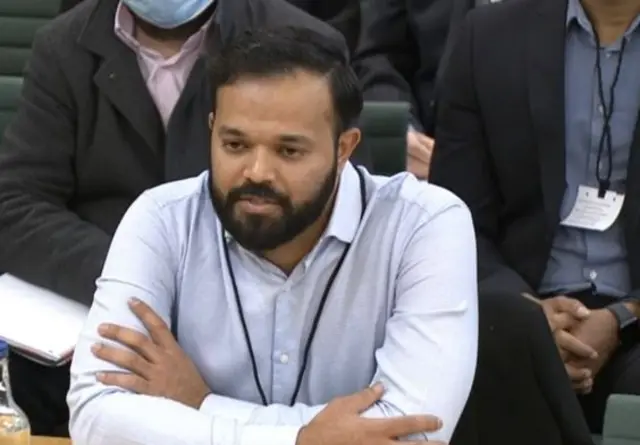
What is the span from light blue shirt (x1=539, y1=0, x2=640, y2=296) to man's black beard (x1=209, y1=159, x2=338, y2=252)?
856mm

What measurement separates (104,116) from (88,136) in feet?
0.17

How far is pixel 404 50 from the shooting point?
3.31 meters

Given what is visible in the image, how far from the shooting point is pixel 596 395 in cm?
240

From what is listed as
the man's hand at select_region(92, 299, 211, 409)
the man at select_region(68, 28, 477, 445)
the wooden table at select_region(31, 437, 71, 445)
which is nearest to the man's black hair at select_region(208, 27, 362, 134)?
the man at select_region(68, 28, 477, 445)

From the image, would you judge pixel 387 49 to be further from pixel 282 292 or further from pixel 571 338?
pixel 282 292

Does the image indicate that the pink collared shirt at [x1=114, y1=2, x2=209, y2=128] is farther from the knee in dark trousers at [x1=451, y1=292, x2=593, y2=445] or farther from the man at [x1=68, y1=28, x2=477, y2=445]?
the knee in dark trousers at [x1=451, y1=292, x2=593, y2=445]

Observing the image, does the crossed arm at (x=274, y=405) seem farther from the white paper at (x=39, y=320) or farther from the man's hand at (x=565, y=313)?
the man's hand at (x=565, y=313)

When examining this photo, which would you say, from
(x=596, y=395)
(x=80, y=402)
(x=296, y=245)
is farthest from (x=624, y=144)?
(x=80, y=402)

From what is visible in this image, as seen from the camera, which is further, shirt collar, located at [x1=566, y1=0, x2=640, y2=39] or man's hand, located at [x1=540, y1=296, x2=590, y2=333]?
shirt collar, located at [x1=566, y1=0, x2=640, y2=39]

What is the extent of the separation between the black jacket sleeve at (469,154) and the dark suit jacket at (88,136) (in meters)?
0.30

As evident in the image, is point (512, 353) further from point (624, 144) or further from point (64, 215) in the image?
point (64, 215)

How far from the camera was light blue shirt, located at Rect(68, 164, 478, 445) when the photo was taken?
1755 mm

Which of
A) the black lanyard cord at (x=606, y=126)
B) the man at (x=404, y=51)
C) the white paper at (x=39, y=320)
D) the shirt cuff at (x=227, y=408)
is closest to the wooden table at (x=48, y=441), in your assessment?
the shirt cuff at (x=227, y=408)

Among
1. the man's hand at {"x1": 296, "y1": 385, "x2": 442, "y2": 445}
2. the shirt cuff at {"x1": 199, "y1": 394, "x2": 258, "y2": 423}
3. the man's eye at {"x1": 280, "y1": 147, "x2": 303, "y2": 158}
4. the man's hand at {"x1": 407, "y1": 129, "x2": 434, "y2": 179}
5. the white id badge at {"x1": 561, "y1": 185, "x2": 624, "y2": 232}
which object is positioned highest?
the man's eye at {"x1": 280, "y1": 147, "x2": 303, "y2": 158}
